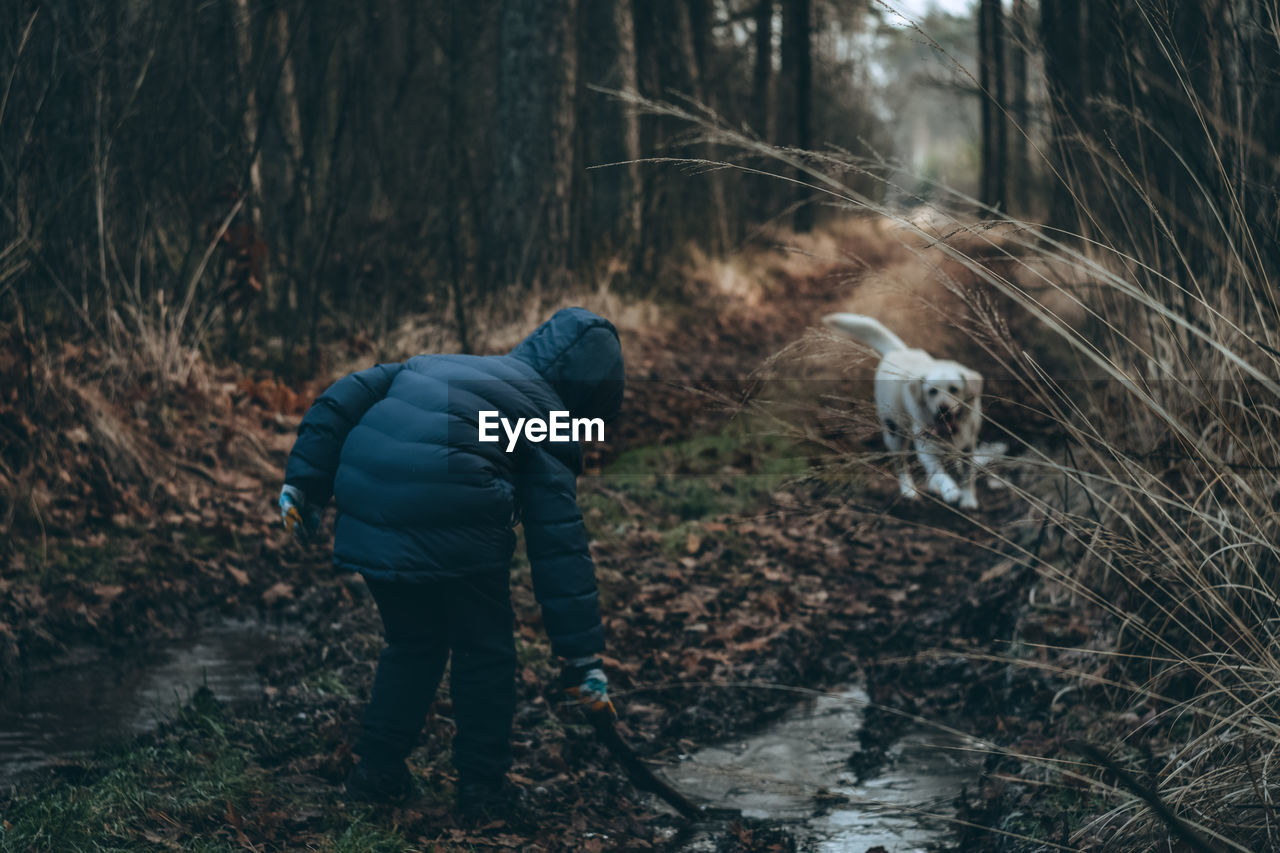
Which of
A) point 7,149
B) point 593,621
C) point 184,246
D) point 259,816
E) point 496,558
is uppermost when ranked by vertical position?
point 7,149

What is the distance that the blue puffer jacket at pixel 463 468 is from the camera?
3074 millimetres

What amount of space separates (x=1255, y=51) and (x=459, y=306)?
5220 millimetres

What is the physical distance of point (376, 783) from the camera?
3.22 metres

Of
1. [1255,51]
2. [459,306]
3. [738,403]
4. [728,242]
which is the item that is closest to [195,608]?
[738,403]

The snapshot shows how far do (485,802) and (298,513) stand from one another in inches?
41.1

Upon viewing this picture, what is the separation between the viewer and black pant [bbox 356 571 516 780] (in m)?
3.22

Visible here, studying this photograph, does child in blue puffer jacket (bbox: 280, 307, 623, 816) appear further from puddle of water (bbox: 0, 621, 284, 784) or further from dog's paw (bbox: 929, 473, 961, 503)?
dog's paw (bbox: 929, 473, 961, 503)

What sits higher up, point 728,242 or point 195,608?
point 728,242

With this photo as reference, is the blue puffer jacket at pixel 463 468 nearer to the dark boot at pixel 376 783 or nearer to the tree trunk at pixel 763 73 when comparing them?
the dark boot at pixel 376 783

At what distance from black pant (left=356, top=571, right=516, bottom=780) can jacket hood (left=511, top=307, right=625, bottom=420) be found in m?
0.60

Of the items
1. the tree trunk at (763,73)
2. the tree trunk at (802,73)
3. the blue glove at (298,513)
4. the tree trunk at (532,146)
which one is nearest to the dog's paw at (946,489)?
the blue glove at (298,513)

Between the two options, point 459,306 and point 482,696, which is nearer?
point 482,696

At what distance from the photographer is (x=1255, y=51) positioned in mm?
3770

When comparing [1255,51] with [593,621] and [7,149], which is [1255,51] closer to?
[593,621]
